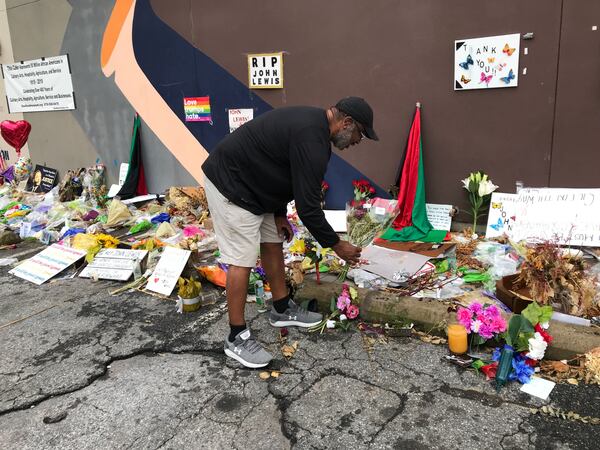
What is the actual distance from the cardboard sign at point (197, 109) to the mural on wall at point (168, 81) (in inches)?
2.8

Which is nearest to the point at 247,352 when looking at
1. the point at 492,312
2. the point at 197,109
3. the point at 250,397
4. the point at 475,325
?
the point at 250,397

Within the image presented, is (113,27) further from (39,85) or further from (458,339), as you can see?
(458,339)

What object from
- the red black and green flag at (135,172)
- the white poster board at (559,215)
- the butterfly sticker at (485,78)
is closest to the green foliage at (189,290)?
the white poster board at (559,215)

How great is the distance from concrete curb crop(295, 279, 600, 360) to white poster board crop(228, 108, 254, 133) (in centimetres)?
352

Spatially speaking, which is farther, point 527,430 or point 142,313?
point 142,313

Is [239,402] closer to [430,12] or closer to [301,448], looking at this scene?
[301,448]

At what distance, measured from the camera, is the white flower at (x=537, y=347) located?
2.77 meters

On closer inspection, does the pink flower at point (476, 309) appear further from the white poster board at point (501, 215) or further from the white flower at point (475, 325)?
the white poster board at point (501, 215)

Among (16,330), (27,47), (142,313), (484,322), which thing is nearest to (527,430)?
(484,322)

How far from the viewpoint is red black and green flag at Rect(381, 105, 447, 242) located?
5336 mm

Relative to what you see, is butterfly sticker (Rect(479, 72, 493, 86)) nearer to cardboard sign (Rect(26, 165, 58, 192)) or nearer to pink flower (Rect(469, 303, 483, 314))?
pink flower (Rect(469, 303, 483, 314))

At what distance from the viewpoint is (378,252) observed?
478cm

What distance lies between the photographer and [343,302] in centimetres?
348

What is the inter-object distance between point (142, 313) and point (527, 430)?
298 cm
